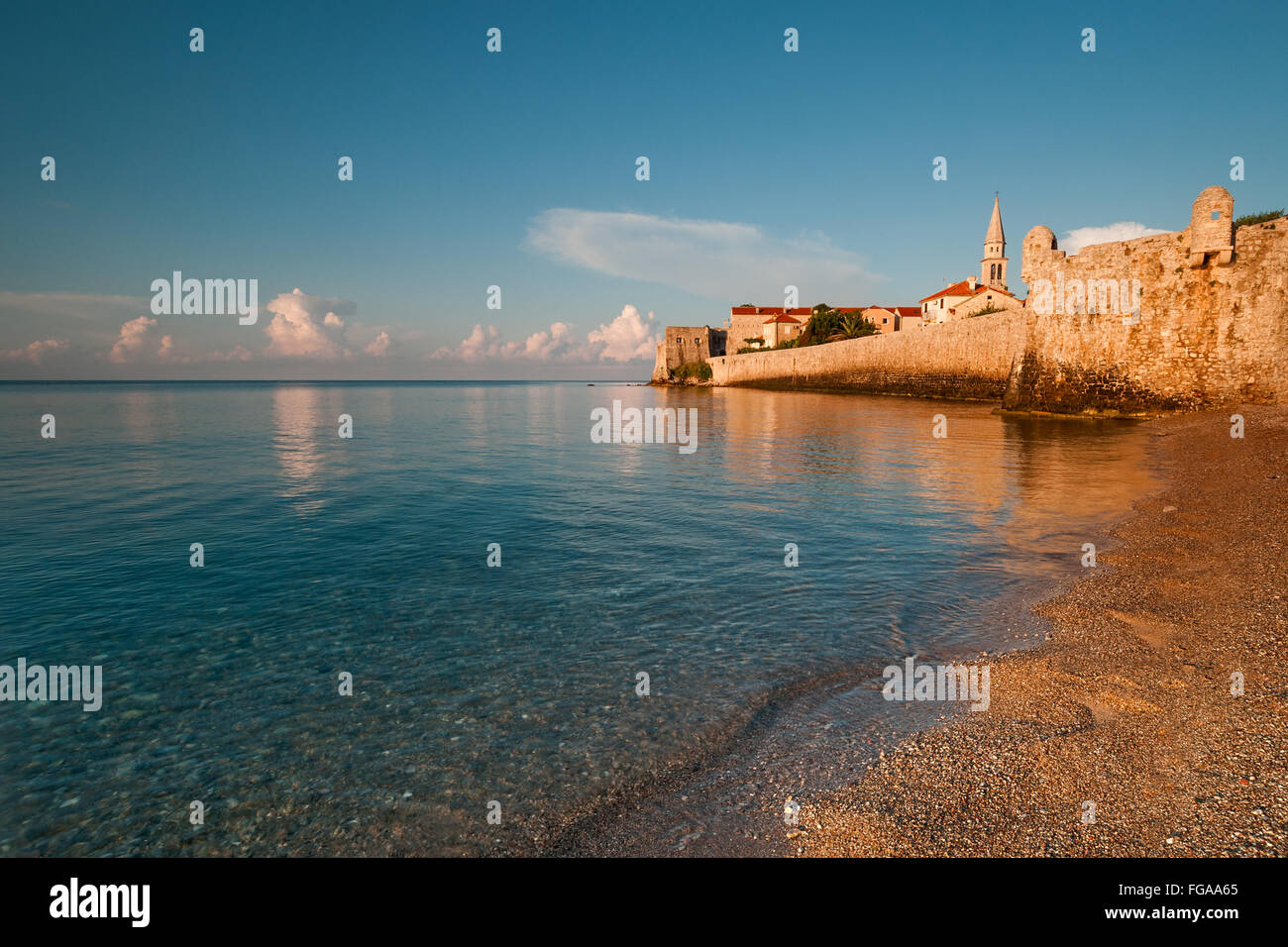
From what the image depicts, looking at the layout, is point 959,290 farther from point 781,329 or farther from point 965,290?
point 781,329

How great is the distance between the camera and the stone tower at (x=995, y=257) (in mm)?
89562

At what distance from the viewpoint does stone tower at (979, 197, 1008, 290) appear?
3526 inches

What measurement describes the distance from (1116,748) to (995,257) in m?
104

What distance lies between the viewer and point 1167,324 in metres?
24.6

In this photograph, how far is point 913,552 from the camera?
8.85 meters

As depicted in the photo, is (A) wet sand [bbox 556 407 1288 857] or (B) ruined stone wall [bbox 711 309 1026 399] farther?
(B) ruined stone wall [bbox 711 309 1026 399]

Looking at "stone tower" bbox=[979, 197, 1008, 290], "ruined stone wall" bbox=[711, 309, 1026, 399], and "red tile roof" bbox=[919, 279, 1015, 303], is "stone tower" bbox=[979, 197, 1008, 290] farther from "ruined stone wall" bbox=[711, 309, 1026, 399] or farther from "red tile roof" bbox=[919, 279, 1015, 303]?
"ruined stone wall" bbox=[711, 309, 1026, 399]

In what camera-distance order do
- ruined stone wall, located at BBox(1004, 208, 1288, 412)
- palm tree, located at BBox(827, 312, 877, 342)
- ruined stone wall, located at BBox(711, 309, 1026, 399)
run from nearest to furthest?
ruined stone wall, located at BBox(1004, 208, 1288, 412) < ruined stone wall, located at BBox(711, 309, 1026, 399) < palm tree, located at BBox(827, 312, 877, 342)

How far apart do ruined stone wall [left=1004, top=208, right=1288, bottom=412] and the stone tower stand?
71.8 m

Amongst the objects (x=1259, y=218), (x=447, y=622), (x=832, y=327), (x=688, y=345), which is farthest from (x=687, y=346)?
(x=447, y=622)

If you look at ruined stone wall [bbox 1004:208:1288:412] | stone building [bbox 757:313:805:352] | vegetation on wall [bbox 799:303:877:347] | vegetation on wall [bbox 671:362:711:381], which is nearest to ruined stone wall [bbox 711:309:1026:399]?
ruined stone wall [bbox 1004:208:1288:412]

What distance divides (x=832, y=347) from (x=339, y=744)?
57.3 metres
